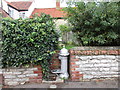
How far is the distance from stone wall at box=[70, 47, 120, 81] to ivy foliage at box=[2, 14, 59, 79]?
0.77 m

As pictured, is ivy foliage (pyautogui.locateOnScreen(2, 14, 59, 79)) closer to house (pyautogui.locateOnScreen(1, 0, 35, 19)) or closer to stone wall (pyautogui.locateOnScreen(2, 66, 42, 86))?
stone wall (pyautogui.locateOnScreen(2, 66, 42, 86))

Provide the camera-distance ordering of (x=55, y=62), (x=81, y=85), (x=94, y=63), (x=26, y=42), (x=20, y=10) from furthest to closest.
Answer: (x=20, y=10) → (x=55, y=62) → (x=94, y=63) → (x=81, y=85) → (x=26, y=42)

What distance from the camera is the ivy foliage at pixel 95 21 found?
2.96m

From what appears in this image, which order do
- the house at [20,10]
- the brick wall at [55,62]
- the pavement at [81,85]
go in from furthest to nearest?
the house at [20,10] → the brick wall at [55,62] → the pavement at [81,85]

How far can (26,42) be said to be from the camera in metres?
2.79

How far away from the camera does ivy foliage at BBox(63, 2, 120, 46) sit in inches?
117

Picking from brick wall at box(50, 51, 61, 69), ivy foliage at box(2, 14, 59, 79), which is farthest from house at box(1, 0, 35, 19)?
brick wall at box(50, 51, 61, 69)

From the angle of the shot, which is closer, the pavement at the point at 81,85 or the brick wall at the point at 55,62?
the pavement at the point at 81,85

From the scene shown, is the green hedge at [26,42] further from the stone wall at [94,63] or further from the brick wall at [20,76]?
the stone wall at [94,63]

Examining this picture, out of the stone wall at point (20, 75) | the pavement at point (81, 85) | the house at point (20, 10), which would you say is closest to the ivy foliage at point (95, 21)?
the pavement at point (81, 85)

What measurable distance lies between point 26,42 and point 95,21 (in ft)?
6.26

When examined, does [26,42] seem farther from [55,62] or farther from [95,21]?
[95,21]

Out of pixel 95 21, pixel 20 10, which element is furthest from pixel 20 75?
pixel 20 10

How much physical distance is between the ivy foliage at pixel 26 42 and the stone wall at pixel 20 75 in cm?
16
